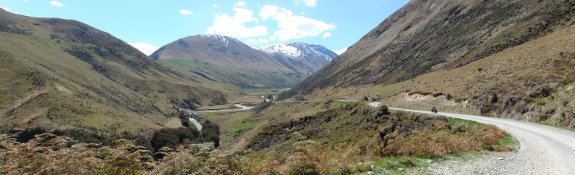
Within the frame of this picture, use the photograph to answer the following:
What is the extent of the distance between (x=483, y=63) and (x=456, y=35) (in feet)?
Result: 227

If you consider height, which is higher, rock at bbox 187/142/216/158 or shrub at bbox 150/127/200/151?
rock at bbox 187/142/216/158

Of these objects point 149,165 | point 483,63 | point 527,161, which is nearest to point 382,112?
point 483,63

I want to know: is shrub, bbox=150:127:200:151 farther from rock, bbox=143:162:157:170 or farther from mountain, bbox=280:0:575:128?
rock, bbox=143:162:157:170

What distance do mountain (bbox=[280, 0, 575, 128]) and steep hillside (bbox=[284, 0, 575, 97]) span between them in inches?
12.5

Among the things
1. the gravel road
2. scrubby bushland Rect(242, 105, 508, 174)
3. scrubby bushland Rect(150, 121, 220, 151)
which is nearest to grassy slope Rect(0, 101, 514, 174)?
scrubby bushland Rect(242, 105, 508, 174)

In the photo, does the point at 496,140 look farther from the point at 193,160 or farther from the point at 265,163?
the point at 193,160

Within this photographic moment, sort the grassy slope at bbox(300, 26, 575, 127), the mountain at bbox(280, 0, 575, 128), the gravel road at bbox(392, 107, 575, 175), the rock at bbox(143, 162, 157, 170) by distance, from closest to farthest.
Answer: the rock at bbox(143, 162, 157, 170)
the gravel road at bbox(392, 107, 575, 175)
the grassy slope at bbox(300, 26, 575, 127)
the mountain at bbox(280, 0, 575, 128)

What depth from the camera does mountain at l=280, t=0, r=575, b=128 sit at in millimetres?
40625

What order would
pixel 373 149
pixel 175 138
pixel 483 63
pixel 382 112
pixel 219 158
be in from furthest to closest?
pixel 175 138
pixel 483 63
pixel 382 112
pixel 373 149
pixel 219 158

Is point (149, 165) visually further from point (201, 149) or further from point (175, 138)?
point (175, 138)

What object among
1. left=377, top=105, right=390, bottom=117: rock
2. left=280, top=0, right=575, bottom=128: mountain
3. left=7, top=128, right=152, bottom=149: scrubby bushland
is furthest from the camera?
left=7, top=128, right=152, bottom=149: scrubby bushland

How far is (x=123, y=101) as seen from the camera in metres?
154

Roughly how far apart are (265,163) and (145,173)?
4075 millimetres

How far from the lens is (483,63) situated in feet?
227
